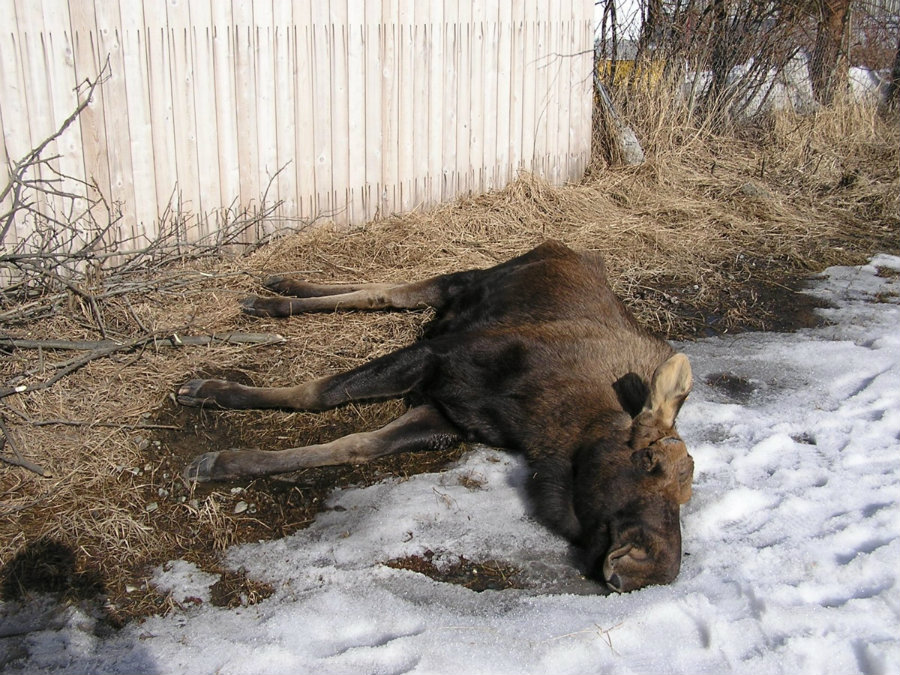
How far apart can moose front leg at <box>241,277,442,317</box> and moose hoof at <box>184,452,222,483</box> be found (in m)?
1.65

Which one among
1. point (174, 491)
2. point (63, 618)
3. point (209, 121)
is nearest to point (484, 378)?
point (174, 491)

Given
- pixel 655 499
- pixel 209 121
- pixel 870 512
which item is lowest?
pixel 870 512

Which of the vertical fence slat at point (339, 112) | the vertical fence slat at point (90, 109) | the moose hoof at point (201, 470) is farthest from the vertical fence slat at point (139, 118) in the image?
the moose hoof at point (201, 470)

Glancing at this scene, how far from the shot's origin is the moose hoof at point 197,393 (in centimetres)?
426

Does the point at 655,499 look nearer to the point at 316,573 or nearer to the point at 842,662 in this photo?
the point at 842,662

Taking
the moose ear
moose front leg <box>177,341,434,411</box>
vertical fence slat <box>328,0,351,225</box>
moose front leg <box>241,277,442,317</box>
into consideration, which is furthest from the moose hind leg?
vertical fence slat <box>328,0,351,225</box>

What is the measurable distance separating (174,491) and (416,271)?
9.76 feet

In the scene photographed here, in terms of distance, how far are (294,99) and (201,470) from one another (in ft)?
11.1

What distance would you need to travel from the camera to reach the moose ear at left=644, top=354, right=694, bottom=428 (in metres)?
3.46

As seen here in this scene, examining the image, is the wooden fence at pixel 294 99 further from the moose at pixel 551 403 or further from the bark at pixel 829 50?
the bark at pixel 829 50

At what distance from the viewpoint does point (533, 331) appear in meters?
4.33

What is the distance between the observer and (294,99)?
244 inches

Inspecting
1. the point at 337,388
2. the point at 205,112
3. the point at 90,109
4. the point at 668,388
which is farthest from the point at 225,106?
the point at 668,388

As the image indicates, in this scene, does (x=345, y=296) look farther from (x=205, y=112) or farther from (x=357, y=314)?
(x=205, y=112)
